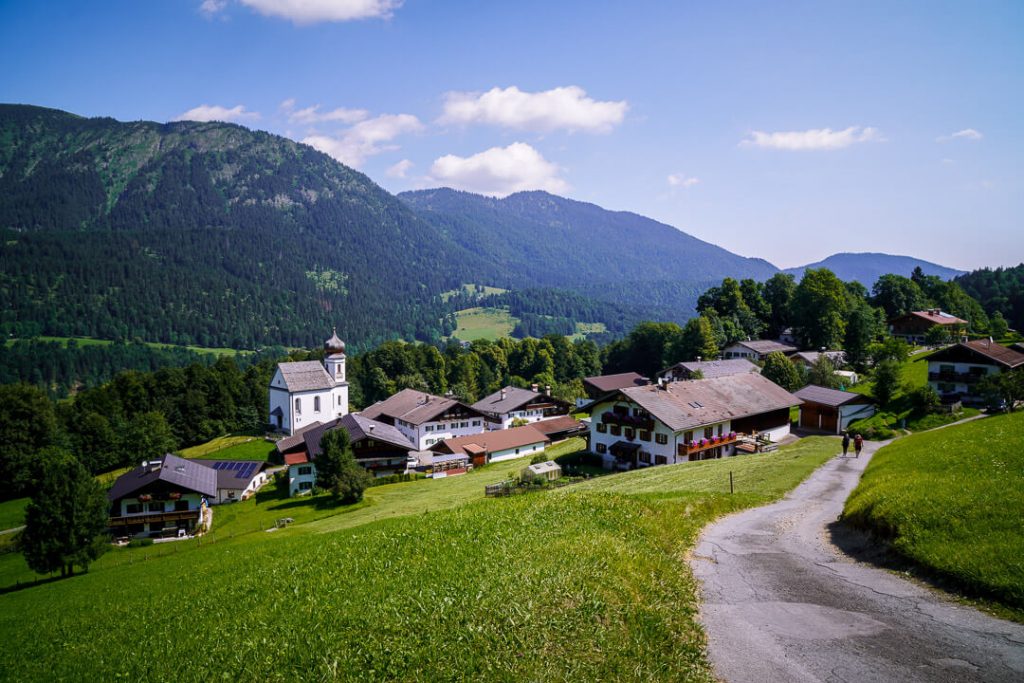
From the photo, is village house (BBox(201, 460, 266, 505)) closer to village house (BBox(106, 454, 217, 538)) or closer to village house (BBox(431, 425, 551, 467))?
village house (BBox(106, 454, 217, 538))

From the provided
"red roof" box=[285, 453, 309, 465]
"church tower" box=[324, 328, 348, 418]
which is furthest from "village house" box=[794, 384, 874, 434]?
"church tower" box=[324, 328, 348, 418]

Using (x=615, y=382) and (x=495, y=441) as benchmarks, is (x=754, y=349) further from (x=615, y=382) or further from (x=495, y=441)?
(x=495, y=441)

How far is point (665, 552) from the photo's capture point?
17.5m

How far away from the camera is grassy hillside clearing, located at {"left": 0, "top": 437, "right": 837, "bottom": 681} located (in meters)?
11.1

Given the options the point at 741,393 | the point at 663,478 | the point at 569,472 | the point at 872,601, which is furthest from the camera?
the point at 741,393

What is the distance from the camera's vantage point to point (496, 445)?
66.9 metres

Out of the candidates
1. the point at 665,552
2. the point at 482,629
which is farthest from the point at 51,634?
the point at 665,552

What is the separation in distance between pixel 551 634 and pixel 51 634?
20454 mm

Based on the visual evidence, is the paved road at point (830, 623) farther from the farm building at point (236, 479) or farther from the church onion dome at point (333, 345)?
the church onion dome at point (333, 345)

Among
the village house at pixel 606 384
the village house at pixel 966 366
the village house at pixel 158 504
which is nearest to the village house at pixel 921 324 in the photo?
the village house at pixel 966 366

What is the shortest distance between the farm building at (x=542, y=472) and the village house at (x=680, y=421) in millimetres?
5933

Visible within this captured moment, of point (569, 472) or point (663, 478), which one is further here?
point (569, 472)

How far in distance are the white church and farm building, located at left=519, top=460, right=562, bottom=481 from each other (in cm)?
5586

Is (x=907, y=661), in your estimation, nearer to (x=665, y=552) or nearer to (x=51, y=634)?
(x=665, y=552)
